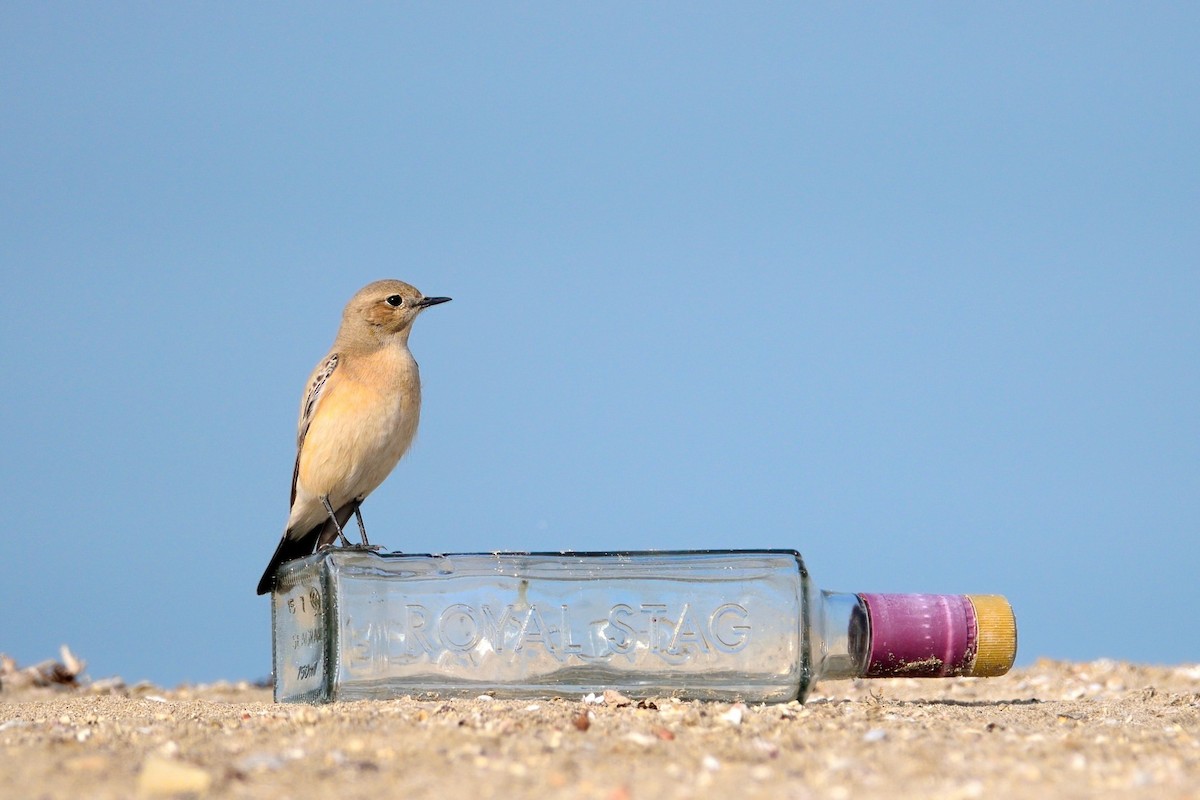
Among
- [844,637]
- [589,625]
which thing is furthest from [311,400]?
[844,637]

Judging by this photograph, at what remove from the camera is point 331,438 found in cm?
623

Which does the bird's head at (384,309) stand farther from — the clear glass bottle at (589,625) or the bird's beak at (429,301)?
the clear glass bottle at (589,625)

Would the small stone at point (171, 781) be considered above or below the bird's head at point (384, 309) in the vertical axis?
below

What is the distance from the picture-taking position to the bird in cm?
623

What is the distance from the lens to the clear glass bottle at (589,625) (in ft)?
14.6

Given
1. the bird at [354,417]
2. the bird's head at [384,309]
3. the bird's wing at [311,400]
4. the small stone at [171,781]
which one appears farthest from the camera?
the bird's head at [384,309]

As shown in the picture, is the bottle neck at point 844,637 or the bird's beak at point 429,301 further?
the bird's beak at point 429,301

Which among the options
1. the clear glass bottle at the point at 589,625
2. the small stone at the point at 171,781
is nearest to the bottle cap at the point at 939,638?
the clear glass bottle at the point at 589,625

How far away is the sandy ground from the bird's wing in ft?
7.16

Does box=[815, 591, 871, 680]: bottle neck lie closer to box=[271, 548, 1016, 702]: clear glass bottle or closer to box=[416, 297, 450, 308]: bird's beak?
box=[271, 548, 1016, 702]: clear glass bottle

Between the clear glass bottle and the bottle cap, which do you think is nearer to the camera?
the bottle cap

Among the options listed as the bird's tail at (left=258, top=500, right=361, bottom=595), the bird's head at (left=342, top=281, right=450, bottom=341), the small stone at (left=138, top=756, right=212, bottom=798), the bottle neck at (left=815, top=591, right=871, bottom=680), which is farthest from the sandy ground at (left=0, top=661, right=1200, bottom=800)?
the bird's head at (left=342, top=281, right=450, bottom=341)

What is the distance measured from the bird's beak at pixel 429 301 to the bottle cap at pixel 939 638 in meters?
3.21

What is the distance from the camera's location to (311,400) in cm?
648
